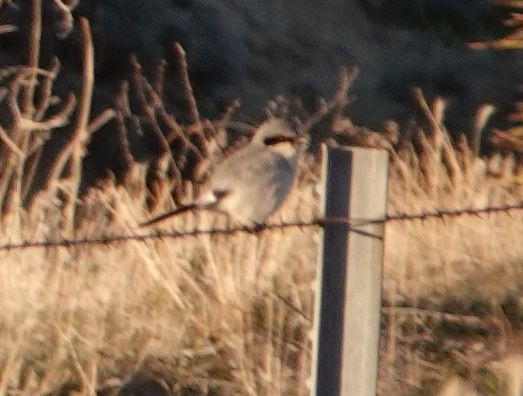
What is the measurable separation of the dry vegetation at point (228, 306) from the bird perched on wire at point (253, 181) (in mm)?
154

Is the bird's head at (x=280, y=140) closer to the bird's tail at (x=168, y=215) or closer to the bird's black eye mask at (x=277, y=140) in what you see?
the bird's black eye mask at (x=277, y=140)

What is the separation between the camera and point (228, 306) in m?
6.36

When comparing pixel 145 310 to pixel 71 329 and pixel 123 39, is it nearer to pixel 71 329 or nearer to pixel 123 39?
pixel 71 329

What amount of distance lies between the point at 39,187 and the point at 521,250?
565 centimetres

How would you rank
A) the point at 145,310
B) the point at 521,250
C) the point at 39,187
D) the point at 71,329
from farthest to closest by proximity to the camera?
1. the point at 39,187
2. the point at 521,250
3. the point at 145,310
4. the point at 71,329

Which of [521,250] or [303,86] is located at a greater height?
[303,86]

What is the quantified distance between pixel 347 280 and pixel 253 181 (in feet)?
10.8

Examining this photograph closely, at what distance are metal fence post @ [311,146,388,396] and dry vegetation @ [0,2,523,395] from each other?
2.06 meters

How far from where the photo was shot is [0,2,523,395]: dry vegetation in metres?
5.92

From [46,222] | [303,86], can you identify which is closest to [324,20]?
[303,86]

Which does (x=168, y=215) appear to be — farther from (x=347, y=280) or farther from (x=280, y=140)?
(x=347, y=280)

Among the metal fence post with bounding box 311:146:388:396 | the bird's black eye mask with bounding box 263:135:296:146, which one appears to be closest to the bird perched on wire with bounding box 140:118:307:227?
the bird's black eye mask with bounding box 263:135:296:146

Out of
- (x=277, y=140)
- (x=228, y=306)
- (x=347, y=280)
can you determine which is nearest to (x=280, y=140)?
(x=277, y=140)

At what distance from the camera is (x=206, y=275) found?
6625 mm
